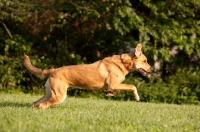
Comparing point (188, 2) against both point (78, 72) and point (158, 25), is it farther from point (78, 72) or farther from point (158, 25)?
point (78, 72)

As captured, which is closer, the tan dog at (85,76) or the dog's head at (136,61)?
the tan dog at (85,76)

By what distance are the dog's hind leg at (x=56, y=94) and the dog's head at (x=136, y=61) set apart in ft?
5.63

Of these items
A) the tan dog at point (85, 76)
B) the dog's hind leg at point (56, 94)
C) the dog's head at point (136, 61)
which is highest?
the dog's head at point (136, 61)

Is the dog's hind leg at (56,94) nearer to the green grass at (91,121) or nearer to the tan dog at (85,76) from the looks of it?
the tan dog at (85,76)

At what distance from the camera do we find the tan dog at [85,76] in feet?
35.1

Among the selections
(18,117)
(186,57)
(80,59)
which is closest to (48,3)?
(80,59)

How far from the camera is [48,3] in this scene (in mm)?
20531

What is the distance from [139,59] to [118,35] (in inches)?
371

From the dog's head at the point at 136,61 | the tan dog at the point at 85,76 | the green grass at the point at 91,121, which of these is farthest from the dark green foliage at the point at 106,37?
the green grass at the point at 91,121

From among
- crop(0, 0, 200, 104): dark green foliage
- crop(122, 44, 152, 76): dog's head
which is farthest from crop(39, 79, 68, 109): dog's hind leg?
crop(0, 0, 200, 104): dark green foliage

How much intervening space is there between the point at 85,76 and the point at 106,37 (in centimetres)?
1067

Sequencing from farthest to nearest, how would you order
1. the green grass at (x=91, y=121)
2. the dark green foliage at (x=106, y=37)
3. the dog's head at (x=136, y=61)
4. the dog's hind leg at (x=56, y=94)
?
the dark green foliage at (x=106, y=37)
the dog's head at (x=136, y=61)
the dog's hind leg at (x=56, y=94)
the green grass at (x=91, y=121)

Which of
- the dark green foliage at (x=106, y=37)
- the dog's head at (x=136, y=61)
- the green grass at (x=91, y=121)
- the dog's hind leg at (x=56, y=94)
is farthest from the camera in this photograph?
the dark green foliage at (x=106, y=37)

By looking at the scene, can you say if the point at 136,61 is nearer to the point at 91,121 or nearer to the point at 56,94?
the point at 56,94
